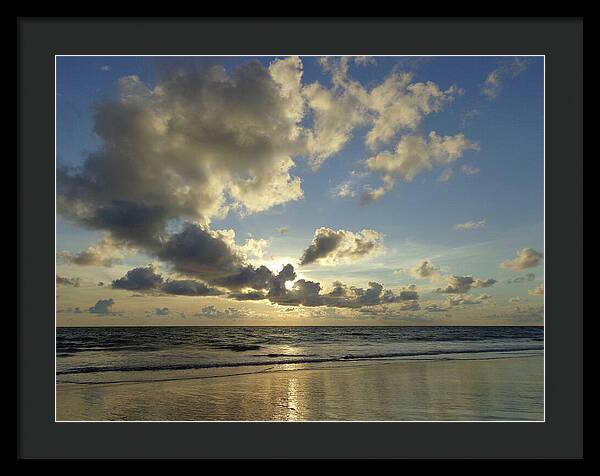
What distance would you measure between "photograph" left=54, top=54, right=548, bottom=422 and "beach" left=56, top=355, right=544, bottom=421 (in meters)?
0.03

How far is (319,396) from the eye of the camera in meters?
4.22

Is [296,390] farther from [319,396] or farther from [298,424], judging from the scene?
[298,424]

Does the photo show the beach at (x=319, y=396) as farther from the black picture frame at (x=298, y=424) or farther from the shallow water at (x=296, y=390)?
the black picture frame at (x=298, y=424)

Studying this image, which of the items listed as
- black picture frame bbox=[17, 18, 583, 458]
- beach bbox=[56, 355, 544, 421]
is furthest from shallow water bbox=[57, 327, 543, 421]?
black picture frame bbox=[17, 18, 583, 458]

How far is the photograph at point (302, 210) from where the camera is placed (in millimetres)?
3365

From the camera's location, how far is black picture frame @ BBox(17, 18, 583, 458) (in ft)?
6.82

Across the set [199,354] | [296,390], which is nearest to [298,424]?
[296,390]

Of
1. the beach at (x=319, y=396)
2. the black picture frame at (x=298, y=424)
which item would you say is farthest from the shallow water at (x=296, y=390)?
the black picture frame at (x=298, y=424)

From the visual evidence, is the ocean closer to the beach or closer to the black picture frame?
the beach

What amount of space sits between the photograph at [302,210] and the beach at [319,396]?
31mm
